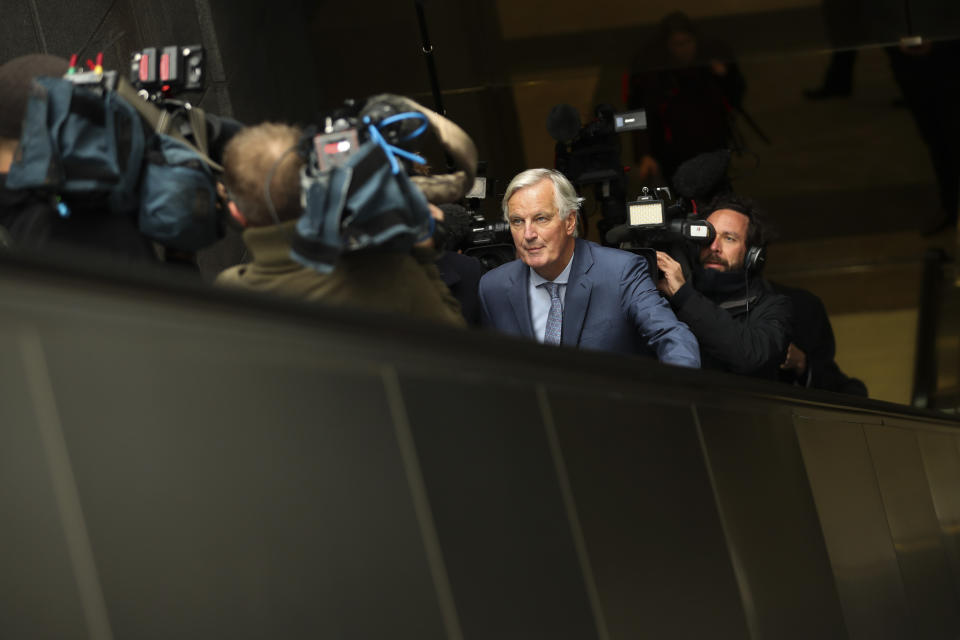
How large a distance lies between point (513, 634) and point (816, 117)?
7864mm

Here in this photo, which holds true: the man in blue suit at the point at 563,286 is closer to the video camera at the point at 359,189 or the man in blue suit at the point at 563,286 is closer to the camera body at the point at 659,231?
the camera body at the point at 659,231

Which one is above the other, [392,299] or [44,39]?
[44,39]

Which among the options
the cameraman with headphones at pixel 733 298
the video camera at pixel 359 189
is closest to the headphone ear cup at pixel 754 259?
the cameraman with headphones at pixel 733 298

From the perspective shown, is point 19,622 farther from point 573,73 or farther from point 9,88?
point 573,73

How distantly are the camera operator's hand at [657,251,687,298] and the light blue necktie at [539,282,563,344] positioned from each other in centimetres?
40

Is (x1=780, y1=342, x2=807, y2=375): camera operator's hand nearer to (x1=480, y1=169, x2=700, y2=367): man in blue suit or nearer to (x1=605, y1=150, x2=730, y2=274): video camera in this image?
(x1=605, y1=150, x2=730, y2=274): video camera

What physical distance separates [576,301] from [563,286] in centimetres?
10

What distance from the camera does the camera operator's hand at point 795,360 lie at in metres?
4.60

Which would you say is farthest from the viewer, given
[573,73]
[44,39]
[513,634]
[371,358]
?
[573,73]

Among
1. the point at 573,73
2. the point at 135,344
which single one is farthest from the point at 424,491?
the point at 573,73

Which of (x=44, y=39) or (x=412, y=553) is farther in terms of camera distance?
(x=44, y=39)

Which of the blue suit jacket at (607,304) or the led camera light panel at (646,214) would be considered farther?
the led camera light panel at (646,214)

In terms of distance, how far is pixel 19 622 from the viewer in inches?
53.6

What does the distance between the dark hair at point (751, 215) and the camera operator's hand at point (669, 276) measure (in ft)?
1.62
